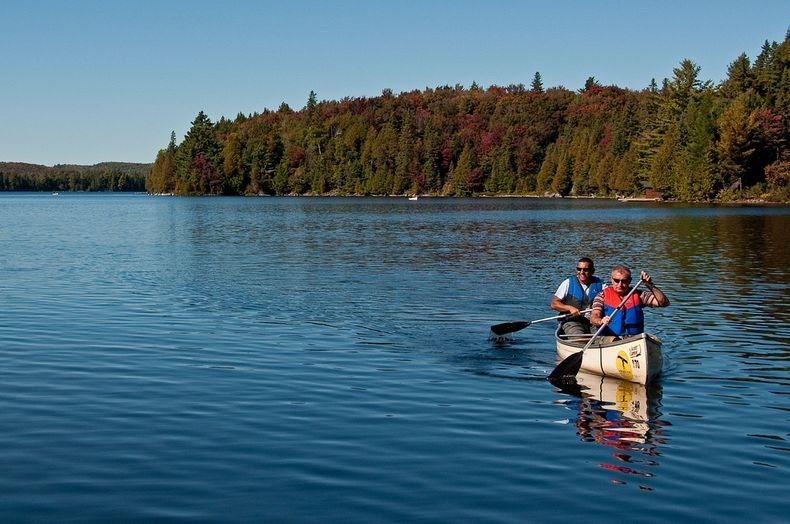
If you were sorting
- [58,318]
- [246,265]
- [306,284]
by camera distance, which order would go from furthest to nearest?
[246,265] < [306,284] < [58,318]

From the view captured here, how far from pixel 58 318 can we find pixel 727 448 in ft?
58.5

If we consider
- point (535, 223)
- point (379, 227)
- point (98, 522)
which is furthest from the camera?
point (535, 223)

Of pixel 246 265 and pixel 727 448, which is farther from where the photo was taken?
pixel 246 265

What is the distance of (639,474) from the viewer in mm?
11539

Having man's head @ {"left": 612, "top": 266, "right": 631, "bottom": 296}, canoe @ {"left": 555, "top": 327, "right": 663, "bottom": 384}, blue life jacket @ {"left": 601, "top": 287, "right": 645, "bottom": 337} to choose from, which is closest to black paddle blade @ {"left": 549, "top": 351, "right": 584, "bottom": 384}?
canoe @ {"left": 555, "top": 327, "right": 663, "bottom": 384}

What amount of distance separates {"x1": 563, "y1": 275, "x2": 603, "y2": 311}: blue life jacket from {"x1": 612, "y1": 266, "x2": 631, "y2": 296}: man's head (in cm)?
201

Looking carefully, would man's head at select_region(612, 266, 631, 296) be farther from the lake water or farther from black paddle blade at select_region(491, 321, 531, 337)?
black paddle blade at select_region(491, 321, 531, 337)

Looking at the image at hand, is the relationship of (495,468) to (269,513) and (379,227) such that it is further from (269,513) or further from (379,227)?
(379,227)

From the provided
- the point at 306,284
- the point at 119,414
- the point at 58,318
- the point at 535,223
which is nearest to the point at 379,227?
the point at 535,223

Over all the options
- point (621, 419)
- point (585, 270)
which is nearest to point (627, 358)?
point (621, 419)

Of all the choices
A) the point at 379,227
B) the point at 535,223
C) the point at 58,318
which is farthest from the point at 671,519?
the point at 535,223

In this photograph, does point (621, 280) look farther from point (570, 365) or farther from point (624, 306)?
point (570, 365)

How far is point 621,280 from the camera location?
17875 mm

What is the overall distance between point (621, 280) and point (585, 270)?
6.70 feet
